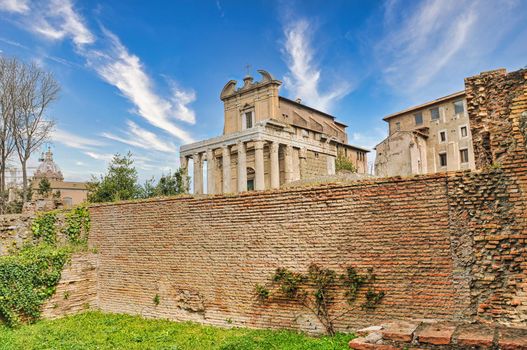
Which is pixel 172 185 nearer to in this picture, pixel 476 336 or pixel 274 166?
pixel 274 166

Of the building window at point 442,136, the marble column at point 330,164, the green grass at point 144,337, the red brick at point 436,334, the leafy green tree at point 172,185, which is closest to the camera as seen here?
the red brick at point 436,334

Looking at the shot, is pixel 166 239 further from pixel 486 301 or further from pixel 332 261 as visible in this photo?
pixel 486 301

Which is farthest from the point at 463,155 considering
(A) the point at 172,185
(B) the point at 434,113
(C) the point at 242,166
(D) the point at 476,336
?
(D) the point at 476,336

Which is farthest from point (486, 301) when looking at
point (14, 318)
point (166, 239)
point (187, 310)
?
point (14, 318)

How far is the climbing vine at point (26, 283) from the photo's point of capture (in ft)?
32.6

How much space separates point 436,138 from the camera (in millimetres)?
37625

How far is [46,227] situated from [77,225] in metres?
1.26

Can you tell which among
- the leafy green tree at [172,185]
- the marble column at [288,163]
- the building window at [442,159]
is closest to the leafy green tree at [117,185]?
the leafy green tree at [172,185]

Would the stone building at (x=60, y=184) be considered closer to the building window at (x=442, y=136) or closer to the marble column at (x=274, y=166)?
the marble column at (x=274, y=166)

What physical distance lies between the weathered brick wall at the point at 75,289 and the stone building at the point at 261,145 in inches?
470

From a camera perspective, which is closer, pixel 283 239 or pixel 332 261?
pixel 332 261

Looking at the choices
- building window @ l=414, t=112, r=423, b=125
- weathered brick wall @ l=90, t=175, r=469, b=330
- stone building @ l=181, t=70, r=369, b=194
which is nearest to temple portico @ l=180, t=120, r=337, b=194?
stone building @ l=181, t=70, r=369, b=194

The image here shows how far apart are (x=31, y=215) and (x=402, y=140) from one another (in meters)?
29.1

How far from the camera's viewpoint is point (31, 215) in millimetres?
12961
